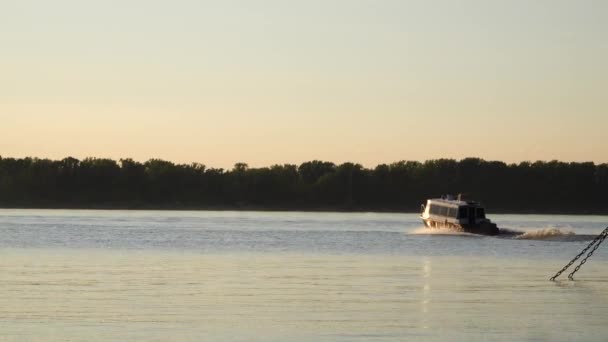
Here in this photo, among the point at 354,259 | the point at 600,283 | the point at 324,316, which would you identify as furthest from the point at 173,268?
the point at 324,316

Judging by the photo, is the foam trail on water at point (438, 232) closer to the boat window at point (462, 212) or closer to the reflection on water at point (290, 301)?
the boat window at point (462, 212)

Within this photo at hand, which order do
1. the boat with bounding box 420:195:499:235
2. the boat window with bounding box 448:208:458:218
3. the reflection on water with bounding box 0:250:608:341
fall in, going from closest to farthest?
the reflection on water with bounding box 0:250:608:341, the boat with bounding box 420:195:499:235, the boat window with bounding box 448:208:458:218

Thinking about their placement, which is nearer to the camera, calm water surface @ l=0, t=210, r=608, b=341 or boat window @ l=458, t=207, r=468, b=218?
calm water surface @ l=0, t=210, r=608, b=341

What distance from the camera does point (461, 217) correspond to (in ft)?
414

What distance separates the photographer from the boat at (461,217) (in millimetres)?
123062

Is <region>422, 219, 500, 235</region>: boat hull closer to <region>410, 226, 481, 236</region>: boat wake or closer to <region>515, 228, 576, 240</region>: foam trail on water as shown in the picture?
<region>410, 226, 481, 236</region>: boat wake

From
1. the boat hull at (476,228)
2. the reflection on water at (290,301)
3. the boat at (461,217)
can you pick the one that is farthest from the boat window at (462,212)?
the reflection on water at (290,301)

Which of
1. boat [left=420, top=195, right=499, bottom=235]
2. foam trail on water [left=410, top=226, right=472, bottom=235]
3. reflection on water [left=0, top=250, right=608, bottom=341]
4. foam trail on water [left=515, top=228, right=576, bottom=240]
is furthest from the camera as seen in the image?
foam trail on water [left=410, top=226, right=472, bottom=235]

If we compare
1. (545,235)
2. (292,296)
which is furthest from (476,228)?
(292,296)

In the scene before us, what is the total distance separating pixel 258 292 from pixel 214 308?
20.9ft

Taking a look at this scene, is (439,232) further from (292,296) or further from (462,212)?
(292,296)

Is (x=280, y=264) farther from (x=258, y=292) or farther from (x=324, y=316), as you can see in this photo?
(x=324, y=316)

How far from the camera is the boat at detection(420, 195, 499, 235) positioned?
404ft

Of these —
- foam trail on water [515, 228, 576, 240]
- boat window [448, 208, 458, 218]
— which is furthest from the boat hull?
foam trail on water [515, 228, 576, 240]
